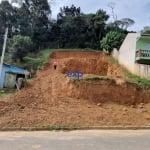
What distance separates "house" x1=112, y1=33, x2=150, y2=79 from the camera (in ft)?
80.1

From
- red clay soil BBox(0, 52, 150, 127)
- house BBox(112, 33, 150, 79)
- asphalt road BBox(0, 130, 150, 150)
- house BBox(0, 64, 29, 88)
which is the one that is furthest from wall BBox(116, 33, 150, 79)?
asphalt road BBox(0, 130, 150, 150)

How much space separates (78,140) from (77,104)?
243 inches

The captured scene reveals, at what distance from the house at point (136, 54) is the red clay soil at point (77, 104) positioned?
3820 millimetres

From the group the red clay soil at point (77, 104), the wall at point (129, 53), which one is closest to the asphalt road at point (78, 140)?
the red clay soil at point (77, 104)

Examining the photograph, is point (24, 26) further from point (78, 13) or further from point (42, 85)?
point (42, 85)

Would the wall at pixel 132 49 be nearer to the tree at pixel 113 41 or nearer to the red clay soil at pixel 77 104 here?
the tree at pixel 113 41

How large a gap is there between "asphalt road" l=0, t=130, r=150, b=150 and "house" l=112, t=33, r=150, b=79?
987 centimetres

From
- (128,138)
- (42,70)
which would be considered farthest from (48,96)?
(42,70)

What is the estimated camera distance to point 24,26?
49.0m

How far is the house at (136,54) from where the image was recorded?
2442 cm


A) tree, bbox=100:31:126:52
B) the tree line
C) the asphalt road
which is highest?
the tree line

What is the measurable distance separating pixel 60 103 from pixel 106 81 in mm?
3309

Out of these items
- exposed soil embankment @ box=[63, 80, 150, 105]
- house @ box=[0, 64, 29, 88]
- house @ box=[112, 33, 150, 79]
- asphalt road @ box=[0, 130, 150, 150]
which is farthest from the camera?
house @ box=[0, 64, 29, 88]

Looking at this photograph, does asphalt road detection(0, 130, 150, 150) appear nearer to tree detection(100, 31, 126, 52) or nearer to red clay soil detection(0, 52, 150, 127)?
red clay soil detection(0, 52, 150, 127)
